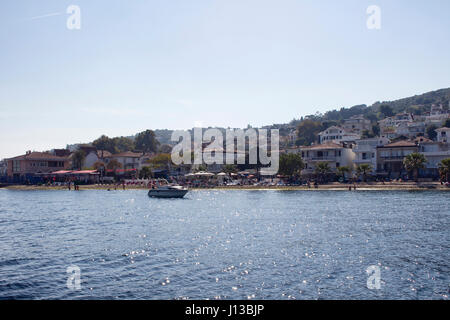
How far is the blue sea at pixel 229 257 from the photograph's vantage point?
57.6ft

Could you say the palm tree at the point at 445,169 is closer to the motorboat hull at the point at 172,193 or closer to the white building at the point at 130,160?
the motorboat hull at the point at 172,193

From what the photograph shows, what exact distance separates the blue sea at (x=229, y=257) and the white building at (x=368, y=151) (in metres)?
51.3

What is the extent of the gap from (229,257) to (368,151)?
75.5m

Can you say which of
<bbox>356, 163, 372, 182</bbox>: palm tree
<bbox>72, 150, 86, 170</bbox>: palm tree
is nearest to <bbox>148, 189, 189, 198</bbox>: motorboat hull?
<bbox>356, 163, 372, 182</bbox>: palm tree

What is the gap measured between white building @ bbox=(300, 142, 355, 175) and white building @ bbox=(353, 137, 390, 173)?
7.46 feet

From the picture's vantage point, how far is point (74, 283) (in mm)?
18484

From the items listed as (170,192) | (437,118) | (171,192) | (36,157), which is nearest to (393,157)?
(171,192)

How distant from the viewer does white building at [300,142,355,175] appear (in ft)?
313

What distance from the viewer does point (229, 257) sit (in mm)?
23484

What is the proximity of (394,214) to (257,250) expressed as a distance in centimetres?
2254

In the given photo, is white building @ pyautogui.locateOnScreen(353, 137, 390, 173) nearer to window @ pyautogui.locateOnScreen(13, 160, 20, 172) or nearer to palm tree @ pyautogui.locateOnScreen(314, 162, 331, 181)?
palm tree @ pyautogui.locateOnScreen(314, 162, 331, 181)
